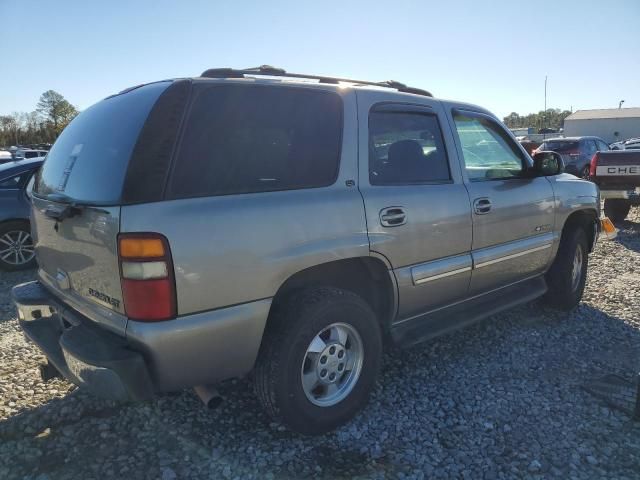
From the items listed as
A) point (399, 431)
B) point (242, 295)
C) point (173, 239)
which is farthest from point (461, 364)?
point (173, 239)

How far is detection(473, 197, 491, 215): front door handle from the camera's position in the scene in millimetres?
3363

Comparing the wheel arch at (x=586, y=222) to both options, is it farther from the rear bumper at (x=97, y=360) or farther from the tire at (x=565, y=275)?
the rear bumper at (x=97, y=360)

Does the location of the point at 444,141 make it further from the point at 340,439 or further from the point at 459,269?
the point at 340,439

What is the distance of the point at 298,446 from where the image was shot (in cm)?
263

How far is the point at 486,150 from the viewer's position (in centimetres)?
383

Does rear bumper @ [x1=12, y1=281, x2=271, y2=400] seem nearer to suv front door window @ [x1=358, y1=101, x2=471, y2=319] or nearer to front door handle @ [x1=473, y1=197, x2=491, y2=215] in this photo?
suv front door window @ [x1=358, y1=101, x2=471, y2=319]

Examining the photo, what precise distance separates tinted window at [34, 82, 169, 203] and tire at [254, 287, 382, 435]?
Result: 1046mm

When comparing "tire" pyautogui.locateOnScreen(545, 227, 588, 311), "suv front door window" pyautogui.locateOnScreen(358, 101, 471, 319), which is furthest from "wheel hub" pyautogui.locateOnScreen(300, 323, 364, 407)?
"tire" pyautogui.locateOnScreen(545, 227, 588, 311)

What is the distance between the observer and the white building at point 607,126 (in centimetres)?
5412

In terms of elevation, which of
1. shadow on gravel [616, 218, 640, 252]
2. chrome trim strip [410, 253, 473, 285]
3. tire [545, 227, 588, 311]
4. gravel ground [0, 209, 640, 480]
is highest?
chrome trim strip [410, 253, 473, 285]

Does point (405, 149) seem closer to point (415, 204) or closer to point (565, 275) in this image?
point (415, 204)

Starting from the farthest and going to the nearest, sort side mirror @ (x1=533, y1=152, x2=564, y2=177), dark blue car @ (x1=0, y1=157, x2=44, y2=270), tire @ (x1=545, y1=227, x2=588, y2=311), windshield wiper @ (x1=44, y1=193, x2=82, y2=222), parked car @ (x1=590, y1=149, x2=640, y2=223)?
parked car @ (x1=590, y1=149, x2=640, y2=223)
dark blue car @ (x1=0, y1=157, x2=44, y2=270)
tire @ (x1=545, y1=227, x2=588, y2=311)
side mirror @ (x1=533, y1=152, x2=564, y2=177)
windshield wiper @ (x1=44, y1=193, x2=82, y2=222)

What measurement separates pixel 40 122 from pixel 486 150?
67.5 m

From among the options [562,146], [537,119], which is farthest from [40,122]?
[537,119]
